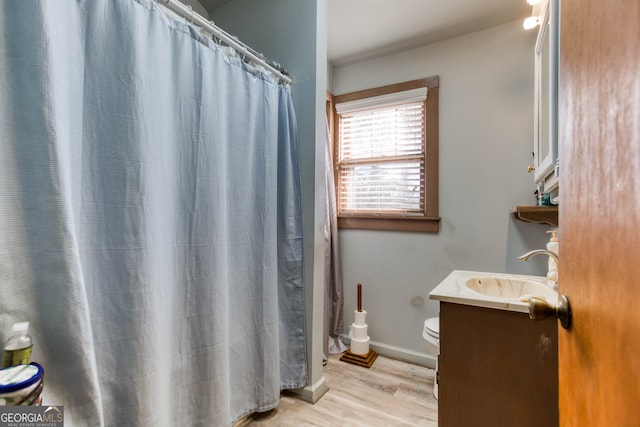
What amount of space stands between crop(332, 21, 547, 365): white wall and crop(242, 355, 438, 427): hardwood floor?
1.01 feet

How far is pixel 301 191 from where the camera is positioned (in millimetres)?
1784

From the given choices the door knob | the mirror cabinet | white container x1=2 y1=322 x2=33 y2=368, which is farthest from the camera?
the mirror cabinet

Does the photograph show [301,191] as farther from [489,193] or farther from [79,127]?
[489,193]

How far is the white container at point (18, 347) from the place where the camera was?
0.70 meters

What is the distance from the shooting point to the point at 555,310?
2.05 ft

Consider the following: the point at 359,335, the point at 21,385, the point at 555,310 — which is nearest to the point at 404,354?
the point at 359,335

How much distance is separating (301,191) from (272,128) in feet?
1.31

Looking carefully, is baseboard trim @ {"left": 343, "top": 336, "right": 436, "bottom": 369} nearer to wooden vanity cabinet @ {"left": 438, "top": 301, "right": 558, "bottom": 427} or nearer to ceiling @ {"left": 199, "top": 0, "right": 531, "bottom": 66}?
wooden vanity cabinet @ {"left": 438, "top": 301, "right": 558, "bottom": 427}

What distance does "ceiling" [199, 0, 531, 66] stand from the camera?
6.23ft

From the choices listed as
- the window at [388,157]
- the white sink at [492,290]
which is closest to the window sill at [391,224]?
the window at [388,157]

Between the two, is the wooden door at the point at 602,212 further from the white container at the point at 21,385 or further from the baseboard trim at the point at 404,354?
the baseboard trim at the point at 404,354

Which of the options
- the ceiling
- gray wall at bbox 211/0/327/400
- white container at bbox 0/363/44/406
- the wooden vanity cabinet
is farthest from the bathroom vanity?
the ceiling

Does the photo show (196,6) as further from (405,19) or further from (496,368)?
(496,368)

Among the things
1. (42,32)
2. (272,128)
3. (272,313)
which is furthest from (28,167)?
(272,313)
